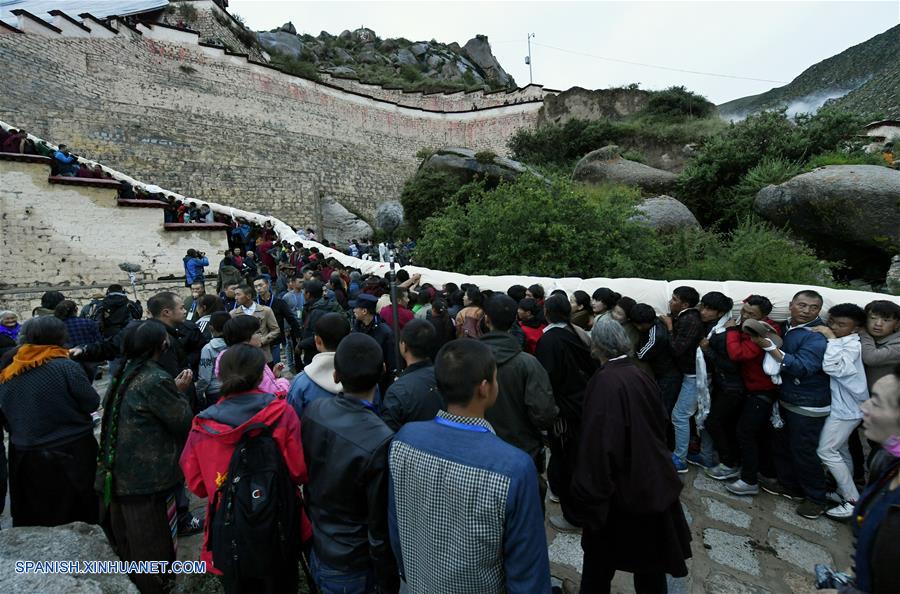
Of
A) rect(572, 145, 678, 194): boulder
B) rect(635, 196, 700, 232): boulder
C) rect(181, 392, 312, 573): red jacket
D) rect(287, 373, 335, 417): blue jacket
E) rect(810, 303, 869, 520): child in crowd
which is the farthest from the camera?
rect(572, 145, 678, 194): boulder

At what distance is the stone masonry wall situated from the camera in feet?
50.7

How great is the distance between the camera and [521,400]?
2686mm

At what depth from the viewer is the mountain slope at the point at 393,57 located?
38906mm

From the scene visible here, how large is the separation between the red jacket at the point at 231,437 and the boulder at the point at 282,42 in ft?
143

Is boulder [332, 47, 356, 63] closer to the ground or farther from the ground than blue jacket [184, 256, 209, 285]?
farther from the ground

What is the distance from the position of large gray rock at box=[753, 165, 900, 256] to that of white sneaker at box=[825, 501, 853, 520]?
697cm

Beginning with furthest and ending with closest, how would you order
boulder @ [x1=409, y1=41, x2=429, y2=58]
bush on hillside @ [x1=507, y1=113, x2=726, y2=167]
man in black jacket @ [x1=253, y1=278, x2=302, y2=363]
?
boulder @ [x1=409, y1=41, x2=429, y2=58]
bush on hillside @ [x1=507, y1=113, x2=726, y2=167]
man in black jacket @ [x1=253, y1=278, x2=302, y2=363]

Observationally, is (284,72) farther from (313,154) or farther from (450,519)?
(450,519)

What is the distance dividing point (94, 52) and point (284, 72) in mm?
8110

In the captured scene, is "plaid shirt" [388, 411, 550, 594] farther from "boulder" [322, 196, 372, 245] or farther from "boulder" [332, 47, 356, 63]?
"boulder" [332, 47, 356, 63]

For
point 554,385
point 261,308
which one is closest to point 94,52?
point 261,308

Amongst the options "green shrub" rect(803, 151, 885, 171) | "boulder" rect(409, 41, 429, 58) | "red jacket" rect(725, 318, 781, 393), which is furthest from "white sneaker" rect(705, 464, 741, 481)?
"boulder" rect(409, 41, 429, 58)

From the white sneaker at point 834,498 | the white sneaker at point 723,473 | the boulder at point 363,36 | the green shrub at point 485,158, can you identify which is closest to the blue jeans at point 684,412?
the white sneaker at point 723,473

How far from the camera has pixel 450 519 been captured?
57.4 inches
